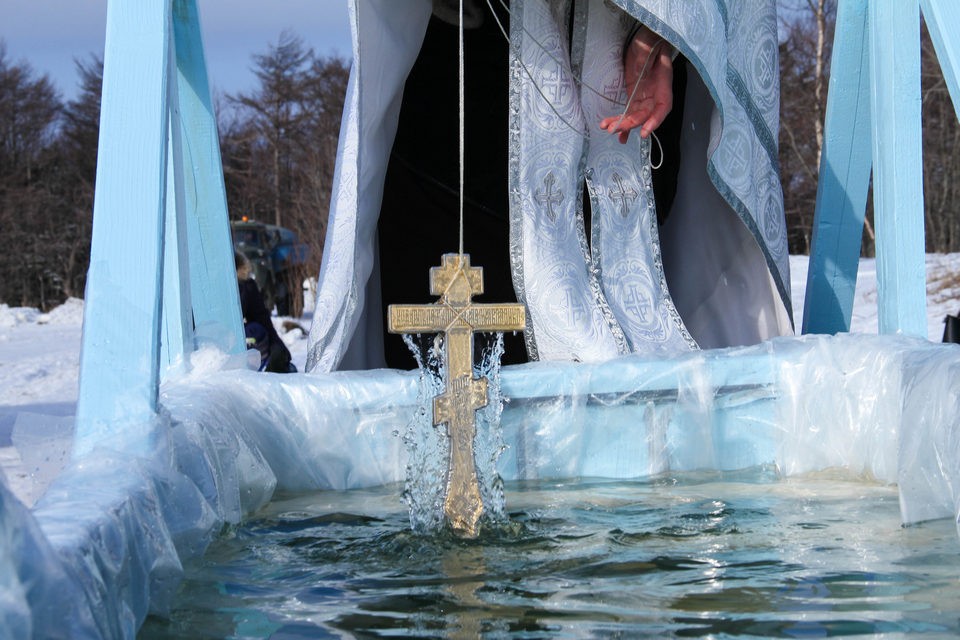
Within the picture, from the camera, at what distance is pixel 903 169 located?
364 centimetres

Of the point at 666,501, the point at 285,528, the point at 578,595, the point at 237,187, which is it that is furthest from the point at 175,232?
the point at 237,187

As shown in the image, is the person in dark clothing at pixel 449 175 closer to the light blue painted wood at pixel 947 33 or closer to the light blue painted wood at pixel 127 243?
the light blue painted wood at pixel 947 33

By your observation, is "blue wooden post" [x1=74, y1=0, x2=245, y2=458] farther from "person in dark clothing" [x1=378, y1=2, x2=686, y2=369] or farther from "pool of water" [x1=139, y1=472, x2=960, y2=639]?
"person in dark clothing" [x1=378, y1=2, x2=686, y2=369]

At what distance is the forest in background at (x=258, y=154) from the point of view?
69.3 feet

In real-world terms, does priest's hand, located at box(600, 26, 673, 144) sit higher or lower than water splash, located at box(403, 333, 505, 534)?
higher

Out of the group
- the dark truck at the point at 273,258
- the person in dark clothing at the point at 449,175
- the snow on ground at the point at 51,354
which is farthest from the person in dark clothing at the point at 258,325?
the dark truck at the point at 273,258

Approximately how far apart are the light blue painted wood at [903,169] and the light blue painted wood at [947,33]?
392 millimetres

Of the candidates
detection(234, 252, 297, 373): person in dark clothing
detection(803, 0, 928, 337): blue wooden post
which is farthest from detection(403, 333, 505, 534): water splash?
detection(234, 252, 297, 373): person in dark clothing

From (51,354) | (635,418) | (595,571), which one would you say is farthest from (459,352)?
(51,354)

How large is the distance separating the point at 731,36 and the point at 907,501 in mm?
1923

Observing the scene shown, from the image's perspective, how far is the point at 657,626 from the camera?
212 cm

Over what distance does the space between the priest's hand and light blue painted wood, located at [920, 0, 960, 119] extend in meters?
1.08

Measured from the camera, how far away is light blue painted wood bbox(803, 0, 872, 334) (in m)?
4.41

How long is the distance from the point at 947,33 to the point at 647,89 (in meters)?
1.24
